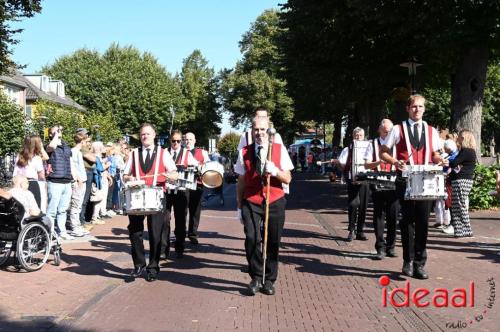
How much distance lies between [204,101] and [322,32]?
62.5 meters

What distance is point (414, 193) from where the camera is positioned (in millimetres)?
7465

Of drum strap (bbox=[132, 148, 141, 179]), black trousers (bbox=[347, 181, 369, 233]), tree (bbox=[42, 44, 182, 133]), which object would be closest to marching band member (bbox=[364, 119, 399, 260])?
black trousers (bbox=[347, 181, 369, 233])

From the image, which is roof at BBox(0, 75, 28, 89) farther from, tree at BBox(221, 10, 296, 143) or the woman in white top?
the woman in white top

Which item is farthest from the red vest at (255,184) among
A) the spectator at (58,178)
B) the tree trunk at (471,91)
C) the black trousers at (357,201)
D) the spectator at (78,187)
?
the tree trunk at (471,91)

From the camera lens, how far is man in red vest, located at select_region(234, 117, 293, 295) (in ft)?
22.9

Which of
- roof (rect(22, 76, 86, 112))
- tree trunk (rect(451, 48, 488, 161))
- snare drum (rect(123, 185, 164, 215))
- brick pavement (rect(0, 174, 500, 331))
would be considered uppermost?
roof (rect(22, 76, 86, 112))

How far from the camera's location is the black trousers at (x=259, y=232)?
703cm

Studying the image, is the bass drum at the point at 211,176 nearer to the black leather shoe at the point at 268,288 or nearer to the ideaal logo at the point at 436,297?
the black leather shoe at the point at 268,288

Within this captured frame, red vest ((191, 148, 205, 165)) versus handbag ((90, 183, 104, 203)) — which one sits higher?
red vest ((191, 148, 205, 165))

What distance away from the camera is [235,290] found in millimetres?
7320

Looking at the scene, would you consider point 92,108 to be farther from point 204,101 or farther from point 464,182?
point 464,182

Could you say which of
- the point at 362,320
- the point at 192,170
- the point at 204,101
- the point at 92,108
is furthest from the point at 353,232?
the point at 204,101

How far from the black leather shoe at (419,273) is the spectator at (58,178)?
6.57 meters

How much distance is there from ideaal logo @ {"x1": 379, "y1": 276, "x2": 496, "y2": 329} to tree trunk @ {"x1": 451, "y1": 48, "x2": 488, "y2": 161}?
33.6 feet
